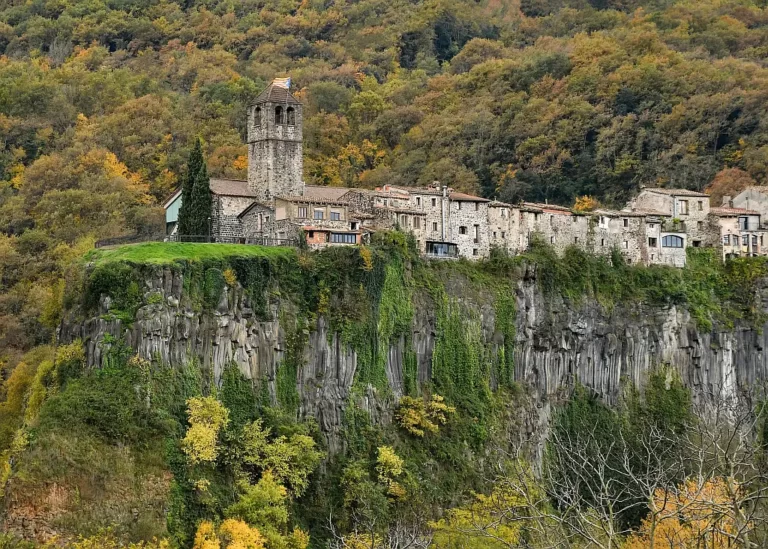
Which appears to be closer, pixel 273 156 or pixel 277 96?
pixel 273 156

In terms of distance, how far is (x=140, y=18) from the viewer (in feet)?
469

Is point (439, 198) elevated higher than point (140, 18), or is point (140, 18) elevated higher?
point (140, 18)

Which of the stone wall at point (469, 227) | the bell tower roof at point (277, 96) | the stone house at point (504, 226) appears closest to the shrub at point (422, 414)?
the stone wall at point (469, 227)

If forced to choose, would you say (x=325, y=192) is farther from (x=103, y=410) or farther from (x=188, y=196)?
(x=103, y=410)

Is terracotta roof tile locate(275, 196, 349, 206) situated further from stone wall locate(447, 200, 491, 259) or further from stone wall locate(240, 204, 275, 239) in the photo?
stone wall locate(447, 200, 491, 259)

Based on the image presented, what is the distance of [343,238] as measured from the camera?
70.3 meters

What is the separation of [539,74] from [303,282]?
5205cm

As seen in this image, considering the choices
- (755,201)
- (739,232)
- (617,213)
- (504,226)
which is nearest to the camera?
(504,226)

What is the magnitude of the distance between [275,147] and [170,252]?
14.6m

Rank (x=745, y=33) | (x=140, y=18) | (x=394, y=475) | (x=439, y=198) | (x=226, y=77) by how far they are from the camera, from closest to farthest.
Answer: (x=394, y=475) < (x=439, y=198) < (x=226, y=77) < (x=745, y=33) < (x=140, y=18)

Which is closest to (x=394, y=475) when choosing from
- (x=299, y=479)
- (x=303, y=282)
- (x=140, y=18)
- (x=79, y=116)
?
(x=299, y=479)

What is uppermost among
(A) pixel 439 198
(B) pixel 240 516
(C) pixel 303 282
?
(A) pixel 439 198

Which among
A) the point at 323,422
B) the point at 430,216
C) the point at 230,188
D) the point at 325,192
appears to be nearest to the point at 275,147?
the point at 230,188

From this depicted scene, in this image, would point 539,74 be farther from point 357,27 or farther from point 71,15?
point 71,15
